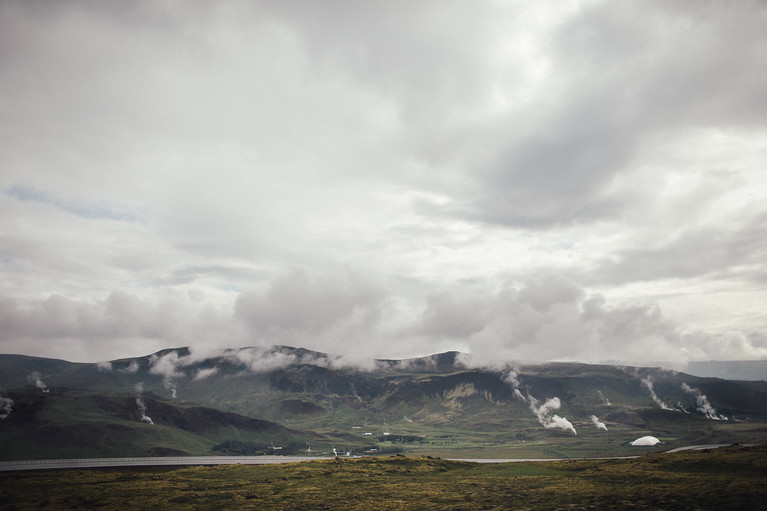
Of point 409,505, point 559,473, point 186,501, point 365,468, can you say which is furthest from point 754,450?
point 186,501

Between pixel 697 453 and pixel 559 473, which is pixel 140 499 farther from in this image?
pixel 697 453

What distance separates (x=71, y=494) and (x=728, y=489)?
115 m

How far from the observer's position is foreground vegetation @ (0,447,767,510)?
219 feet

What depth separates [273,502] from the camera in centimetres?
7375

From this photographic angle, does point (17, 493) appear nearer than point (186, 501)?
No

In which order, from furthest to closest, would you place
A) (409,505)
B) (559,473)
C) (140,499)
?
(559,473) → (140,499) → (409,505)

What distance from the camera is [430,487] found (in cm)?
8900

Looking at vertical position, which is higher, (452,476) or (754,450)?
(754,450)

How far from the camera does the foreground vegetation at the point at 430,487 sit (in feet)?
219

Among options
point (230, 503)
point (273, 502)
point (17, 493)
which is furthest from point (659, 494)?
point (17, 493)

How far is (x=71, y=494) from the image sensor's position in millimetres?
78875

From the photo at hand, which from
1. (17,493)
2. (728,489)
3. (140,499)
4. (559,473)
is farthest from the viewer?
(559,473)

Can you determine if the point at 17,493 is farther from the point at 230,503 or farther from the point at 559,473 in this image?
the point at 559,473

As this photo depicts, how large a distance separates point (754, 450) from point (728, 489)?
157ft
